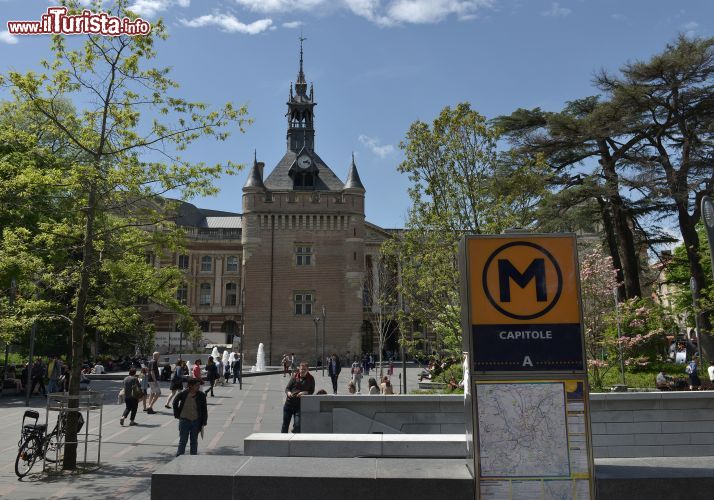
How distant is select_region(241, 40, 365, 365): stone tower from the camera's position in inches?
1996

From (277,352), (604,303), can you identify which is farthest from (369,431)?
(277,352)

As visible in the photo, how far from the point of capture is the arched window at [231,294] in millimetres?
63312

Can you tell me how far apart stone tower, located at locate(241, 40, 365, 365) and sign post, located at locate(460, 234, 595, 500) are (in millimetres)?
44997

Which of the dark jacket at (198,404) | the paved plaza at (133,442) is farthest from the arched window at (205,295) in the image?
the dark jacket at (198,404)

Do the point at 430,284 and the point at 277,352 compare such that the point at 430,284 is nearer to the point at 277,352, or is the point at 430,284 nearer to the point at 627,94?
the point at 627,94

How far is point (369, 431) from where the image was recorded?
12.1 meters

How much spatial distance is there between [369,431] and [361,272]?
4051 centimetres

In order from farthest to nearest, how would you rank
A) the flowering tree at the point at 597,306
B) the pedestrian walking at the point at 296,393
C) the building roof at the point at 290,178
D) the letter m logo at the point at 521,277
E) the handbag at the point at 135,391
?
the building roof at the point at 290,178 → the flowering tree at the point at 597,306 → the handbag at the point at 135,391 → the pedestrian walking at the point at 296,393 → the letter m logo at the point at 521,277

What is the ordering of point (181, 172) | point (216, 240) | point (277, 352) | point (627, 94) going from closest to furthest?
1. point (181, 172)
2. point (627, 94)
3. point (277, 352)
4. point (216, 240)

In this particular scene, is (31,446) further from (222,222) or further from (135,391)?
(222,222)

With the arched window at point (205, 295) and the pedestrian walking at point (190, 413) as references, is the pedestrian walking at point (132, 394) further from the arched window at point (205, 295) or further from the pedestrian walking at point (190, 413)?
the arched window at point (205, 295)

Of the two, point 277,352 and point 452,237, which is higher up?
point 452,237

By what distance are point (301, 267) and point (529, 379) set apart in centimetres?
4669

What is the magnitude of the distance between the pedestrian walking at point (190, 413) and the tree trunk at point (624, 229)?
19.1 metres
